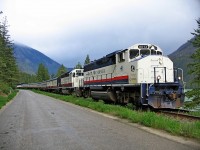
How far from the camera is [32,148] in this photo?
819cm

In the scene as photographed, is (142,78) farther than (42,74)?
No

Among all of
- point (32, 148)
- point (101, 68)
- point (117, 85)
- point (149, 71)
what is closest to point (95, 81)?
point (101, 68)

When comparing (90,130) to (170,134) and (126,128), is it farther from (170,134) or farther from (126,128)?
(170,134)

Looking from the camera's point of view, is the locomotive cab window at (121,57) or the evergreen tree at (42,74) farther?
the evergreen tree at (42,74)

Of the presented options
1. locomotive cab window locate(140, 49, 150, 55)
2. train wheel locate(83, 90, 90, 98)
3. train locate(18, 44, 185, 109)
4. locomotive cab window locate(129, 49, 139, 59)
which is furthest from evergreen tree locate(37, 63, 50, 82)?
locomotive cab window locate(140, 49, 150, 55)

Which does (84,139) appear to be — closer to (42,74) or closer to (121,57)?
(121,57)

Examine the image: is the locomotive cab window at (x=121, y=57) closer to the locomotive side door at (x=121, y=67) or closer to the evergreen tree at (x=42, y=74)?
the locomotive side door at (x=121, y=67)

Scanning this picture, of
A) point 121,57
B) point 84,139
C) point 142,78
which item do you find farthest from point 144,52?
point 84,139

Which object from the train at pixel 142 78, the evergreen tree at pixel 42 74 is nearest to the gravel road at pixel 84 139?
the train at pixel 142 78

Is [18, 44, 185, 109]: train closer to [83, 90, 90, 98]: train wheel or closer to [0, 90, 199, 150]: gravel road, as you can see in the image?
[0, 90, 199, 150]: gravel road

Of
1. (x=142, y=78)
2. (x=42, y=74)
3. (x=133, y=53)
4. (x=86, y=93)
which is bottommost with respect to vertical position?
(x=86, y=93)

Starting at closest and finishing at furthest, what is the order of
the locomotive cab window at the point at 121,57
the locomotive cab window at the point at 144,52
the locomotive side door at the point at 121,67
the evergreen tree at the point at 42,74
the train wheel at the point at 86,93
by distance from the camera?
the locomotive cab window at the point at 144,52
the locomotive side door at the point at 121,67
the locomotive cab window at the point at 121,57
the train wheel at the point at 86,93
the evergreen tree at the point at 42,74

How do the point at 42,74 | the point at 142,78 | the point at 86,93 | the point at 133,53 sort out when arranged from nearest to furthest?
the point at 142,78 → the point at 133,53 → the point at 86,93 → the point at 42,74

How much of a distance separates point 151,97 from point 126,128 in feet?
21.5
